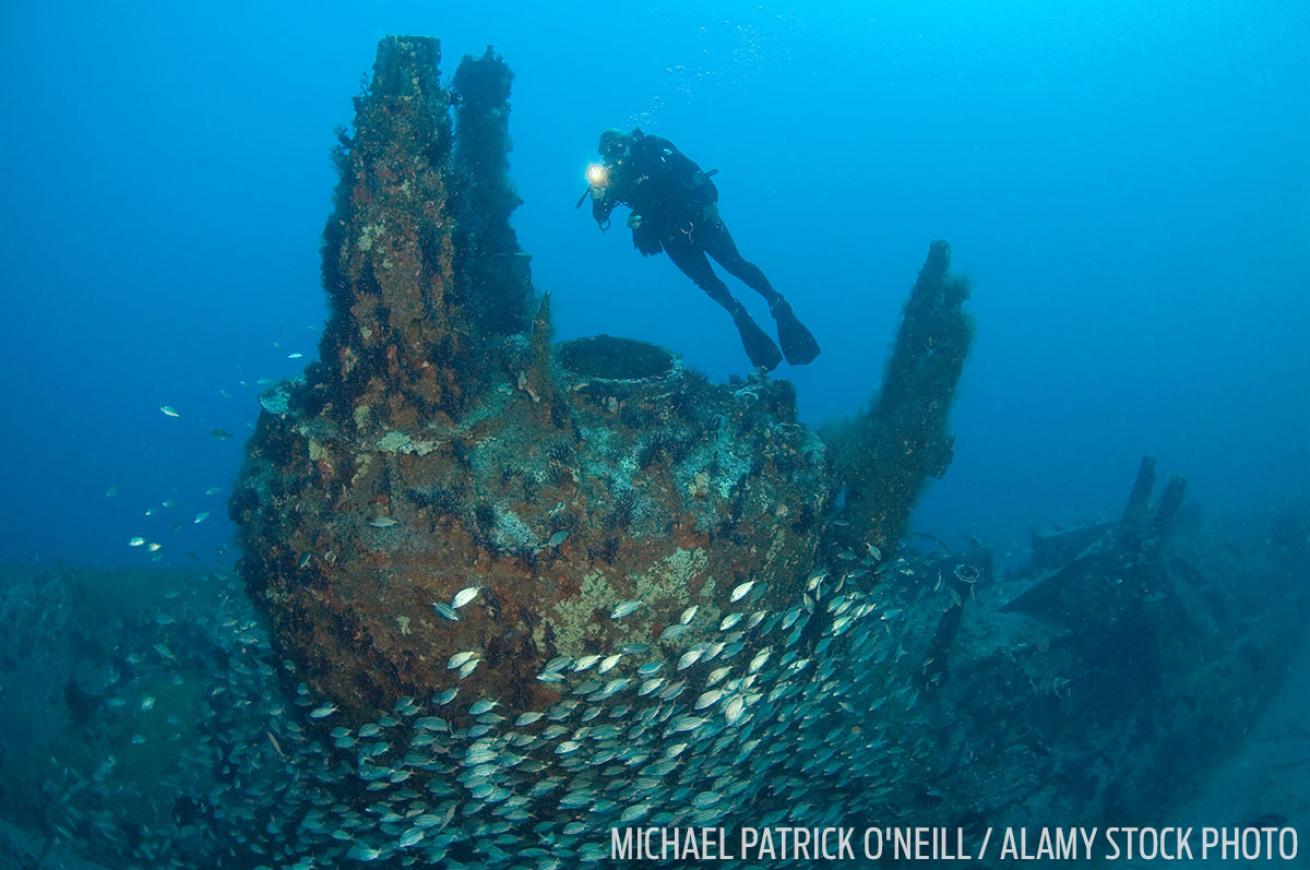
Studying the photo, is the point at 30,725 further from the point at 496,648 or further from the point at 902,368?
the point at 902,368

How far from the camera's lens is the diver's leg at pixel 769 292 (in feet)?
28.4

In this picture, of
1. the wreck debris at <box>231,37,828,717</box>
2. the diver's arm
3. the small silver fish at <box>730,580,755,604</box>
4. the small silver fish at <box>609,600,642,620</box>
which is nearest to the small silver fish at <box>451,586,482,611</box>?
the wreck debris at <box>231,37,828,717</box>

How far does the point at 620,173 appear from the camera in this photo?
9500 millimetres

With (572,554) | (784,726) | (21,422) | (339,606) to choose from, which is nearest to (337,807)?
(339,606)

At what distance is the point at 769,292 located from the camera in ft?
30.4

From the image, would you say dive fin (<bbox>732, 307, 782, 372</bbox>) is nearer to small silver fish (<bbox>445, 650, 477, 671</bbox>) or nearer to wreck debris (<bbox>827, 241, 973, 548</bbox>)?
wreck debris (<bbox>827, 241, 973, 548</bbox>)

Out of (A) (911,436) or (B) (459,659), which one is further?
(A) (911,436)

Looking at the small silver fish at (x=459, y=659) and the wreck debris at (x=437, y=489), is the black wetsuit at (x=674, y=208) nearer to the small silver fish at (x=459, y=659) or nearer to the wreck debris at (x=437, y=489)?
the wreck debris at (x=437, y=489)

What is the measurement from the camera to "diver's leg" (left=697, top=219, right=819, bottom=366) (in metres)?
8.65

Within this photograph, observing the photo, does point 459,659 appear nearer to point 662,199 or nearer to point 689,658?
point 689,658

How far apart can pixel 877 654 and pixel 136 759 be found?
909 centimetres

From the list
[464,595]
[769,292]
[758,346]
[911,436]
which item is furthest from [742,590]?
[769,292]

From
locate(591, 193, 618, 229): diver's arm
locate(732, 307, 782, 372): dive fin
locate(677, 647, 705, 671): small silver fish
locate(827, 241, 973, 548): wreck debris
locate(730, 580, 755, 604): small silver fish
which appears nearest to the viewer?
locate(677, 647, 705, 671): small silver fish

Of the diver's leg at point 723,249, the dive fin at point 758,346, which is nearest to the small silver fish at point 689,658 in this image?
the dive fin at point 758,346
